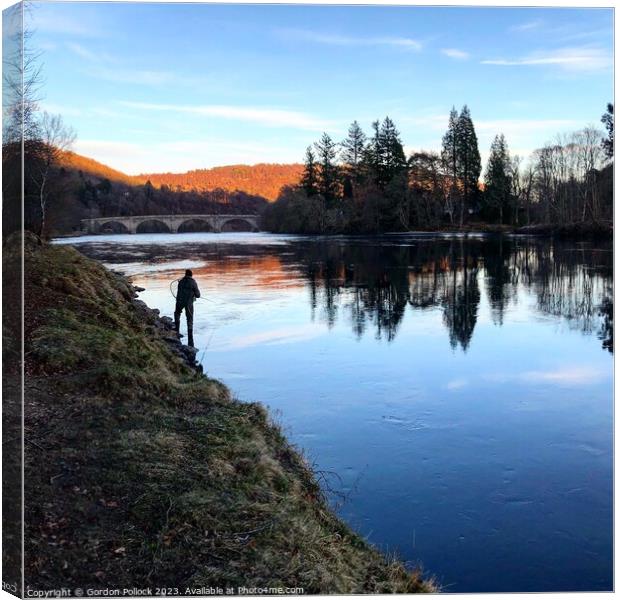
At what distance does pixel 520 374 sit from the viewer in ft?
27.6

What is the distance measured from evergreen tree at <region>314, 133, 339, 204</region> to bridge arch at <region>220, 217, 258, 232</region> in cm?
136

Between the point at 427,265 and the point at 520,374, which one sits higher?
the point at 427,265

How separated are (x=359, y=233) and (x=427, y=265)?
7.93 metres

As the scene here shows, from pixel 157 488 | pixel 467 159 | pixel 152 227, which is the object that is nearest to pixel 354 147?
pixel 467 159

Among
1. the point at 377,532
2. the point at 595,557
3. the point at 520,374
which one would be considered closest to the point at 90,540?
the point at 377,532

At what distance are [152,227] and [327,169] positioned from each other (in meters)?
4.88

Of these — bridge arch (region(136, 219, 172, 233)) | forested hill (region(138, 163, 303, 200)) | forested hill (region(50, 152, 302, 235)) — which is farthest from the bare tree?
bridge arch (region(136, 219, 172, 233))

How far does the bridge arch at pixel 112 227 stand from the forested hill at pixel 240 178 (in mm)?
2329

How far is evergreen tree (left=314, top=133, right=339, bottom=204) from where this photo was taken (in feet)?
22.6

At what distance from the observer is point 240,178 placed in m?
7.58

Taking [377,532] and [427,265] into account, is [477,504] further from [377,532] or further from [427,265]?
[427,265]

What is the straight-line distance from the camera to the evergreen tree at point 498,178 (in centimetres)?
655

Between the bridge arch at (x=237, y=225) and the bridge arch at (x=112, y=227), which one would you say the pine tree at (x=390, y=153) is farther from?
the bridge arch at (x=112, y=227)

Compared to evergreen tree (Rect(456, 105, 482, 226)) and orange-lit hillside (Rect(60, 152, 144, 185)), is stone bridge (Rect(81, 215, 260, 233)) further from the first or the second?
evergreen tree (Rect(456, 105, 482, 226))
